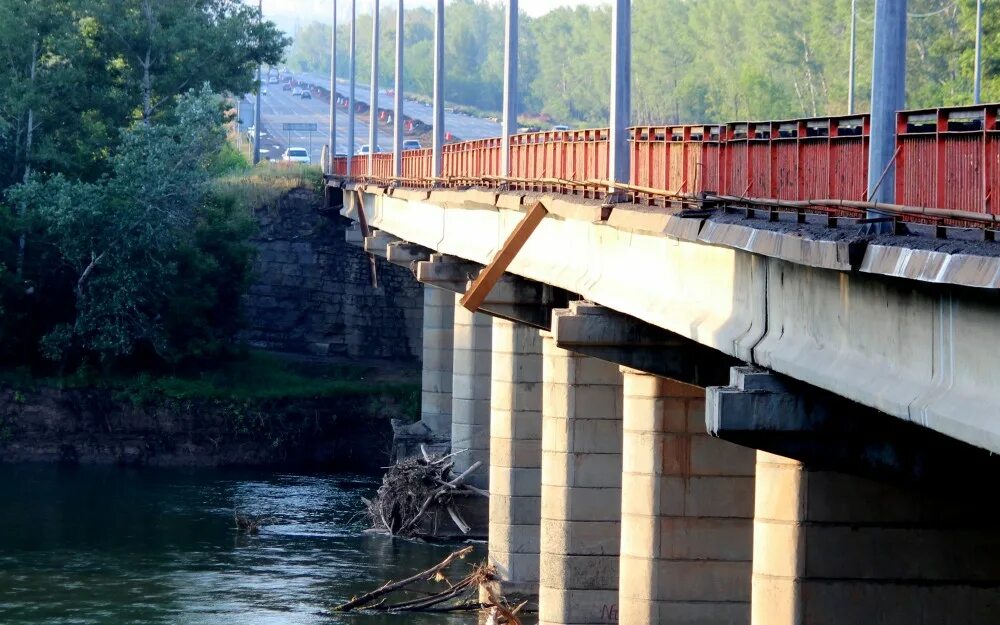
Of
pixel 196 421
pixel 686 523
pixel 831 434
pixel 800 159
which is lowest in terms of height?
pixel 196 421

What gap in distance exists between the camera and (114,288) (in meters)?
57.9

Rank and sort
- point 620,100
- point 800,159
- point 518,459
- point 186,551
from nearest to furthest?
point 800,159, point 620,100, point 518,459, point 186,551

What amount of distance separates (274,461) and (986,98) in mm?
32130

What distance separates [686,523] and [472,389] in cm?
2268

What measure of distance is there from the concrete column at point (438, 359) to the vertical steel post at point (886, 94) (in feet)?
128

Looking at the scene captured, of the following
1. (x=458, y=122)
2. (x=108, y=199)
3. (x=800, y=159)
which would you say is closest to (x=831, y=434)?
(x=800, y=159)

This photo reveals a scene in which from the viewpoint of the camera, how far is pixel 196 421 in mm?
58562

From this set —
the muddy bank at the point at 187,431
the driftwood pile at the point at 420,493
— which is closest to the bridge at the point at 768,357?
the driftwood pile at the point at 420,493

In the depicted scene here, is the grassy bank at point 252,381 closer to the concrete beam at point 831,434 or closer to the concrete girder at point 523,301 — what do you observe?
the concrete girder at point 523,301

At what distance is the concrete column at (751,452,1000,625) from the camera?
16.3 metres

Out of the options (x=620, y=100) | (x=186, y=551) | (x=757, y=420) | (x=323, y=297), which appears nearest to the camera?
(x=757, y=420)

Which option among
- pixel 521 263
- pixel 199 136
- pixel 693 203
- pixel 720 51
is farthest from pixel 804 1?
pixel 693 203

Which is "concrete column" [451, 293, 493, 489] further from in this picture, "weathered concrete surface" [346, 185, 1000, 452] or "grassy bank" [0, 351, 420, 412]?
"weathered concrete surface" [346, 185, 1000, 452]

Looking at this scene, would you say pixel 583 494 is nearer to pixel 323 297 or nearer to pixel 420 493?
pixel 420 493
